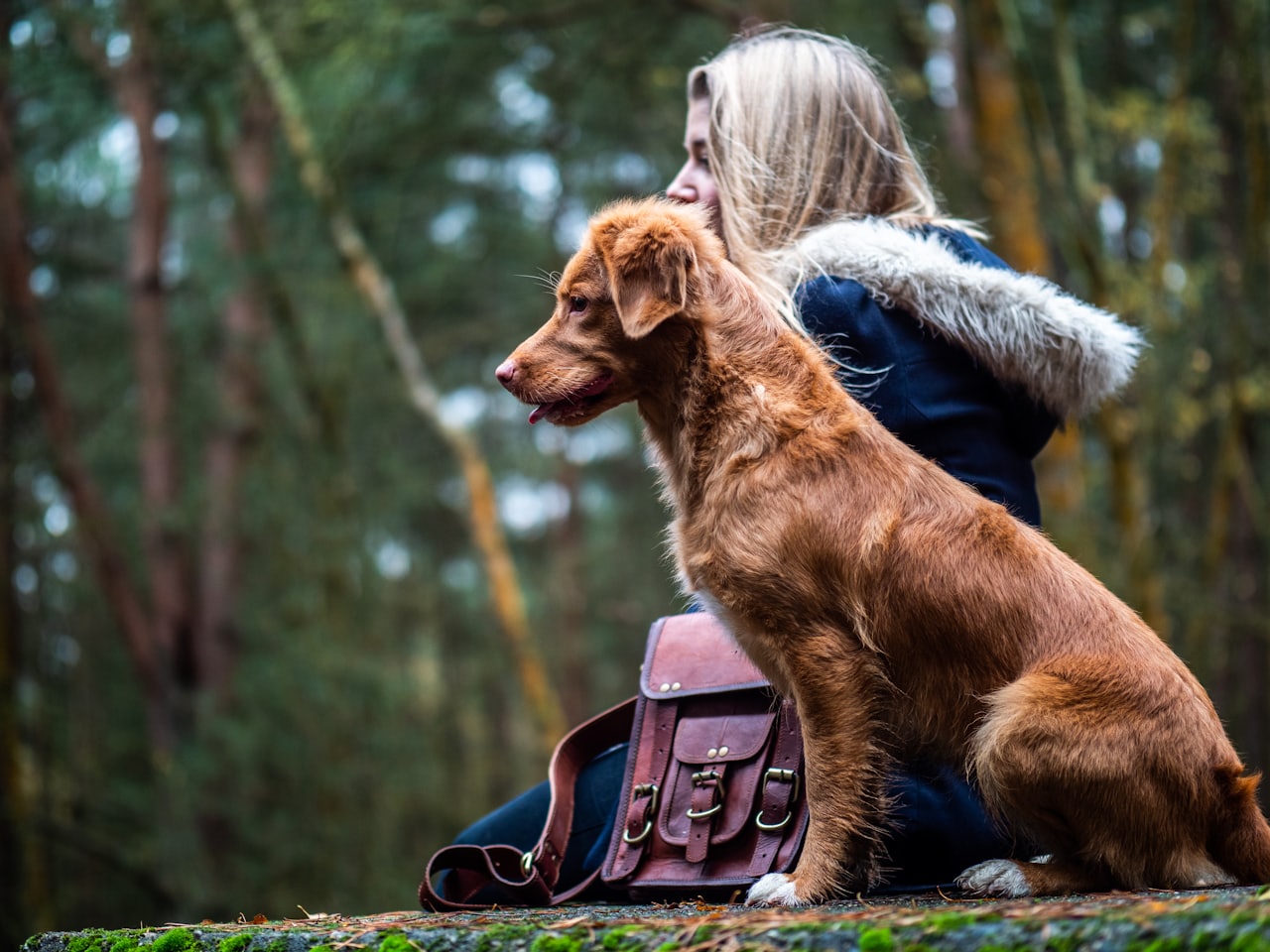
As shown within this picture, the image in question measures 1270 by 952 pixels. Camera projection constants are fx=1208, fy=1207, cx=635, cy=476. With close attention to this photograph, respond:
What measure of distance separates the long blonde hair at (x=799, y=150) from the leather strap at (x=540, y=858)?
5.36 feet

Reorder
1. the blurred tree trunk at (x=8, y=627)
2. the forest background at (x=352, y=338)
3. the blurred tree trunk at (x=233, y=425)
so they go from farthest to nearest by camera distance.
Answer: the blurred tree trunk at (x=233, y=425)
the blurred tree trunk at (x=8, y=627)
the forest background at (x=352, y=338)

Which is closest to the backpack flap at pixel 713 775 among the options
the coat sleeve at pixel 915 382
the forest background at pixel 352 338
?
the coat sleeve at pixel 915 382

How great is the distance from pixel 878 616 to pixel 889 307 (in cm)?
107

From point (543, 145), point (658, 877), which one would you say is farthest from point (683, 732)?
point (543, 145)

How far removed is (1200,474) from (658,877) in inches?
513

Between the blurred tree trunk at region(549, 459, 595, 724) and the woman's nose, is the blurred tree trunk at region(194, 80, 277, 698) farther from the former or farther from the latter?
the woman's nose

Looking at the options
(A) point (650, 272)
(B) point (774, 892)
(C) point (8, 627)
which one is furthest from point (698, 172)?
(C) point (8, 627)

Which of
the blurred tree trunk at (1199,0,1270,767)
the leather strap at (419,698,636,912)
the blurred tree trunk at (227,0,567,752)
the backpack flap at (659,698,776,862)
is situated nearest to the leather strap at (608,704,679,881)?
the backpack flap at (659,698,776,862)

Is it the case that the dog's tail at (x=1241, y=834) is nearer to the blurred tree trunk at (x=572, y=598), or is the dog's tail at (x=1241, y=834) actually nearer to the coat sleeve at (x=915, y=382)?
the coat sleeve at (x=915, y=382)

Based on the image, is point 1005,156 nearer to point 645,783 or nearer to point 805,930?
point 645,783

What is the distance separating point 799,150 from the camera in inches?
160

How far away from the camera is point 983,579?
2.94 metres

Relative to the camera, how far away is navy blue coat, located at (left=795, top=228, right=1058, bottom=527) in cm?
356

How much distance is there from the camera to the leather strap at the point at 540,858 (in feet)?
12.0
